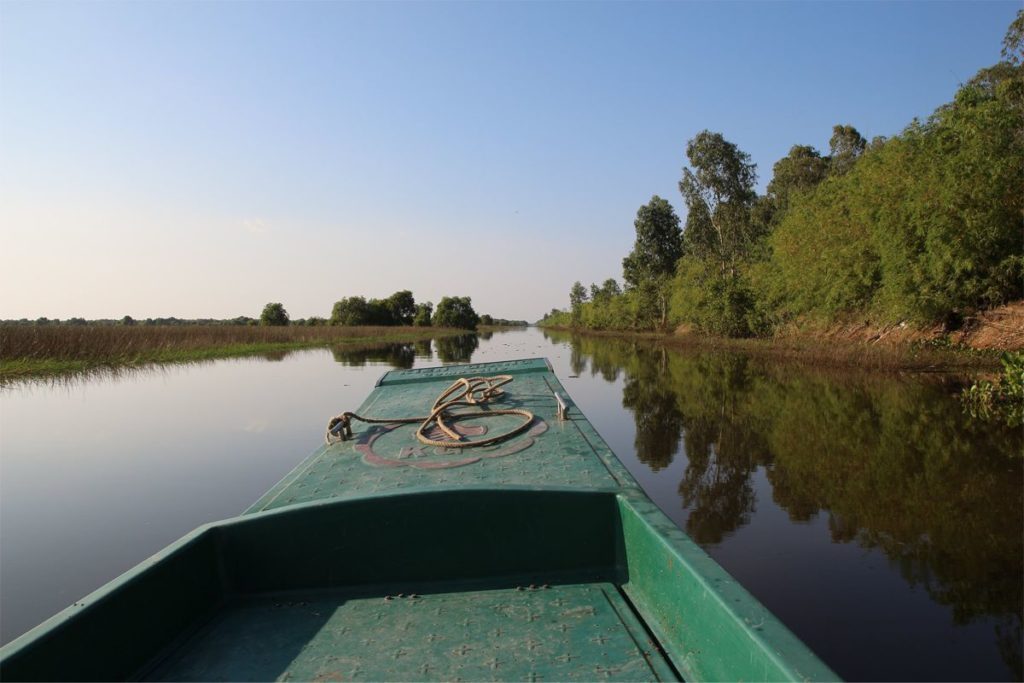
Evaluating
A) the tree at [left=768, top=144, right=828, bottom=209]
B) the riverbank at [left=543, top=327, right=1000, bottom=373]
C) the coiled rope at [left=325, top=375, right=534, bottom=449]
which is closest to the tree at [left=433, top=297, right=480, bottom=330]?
the tree at [left=768, top=144, right=828, bottom=209]

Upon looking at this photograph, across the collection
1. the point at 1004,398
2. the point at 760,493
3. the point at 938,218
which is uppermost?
the point at 938,218

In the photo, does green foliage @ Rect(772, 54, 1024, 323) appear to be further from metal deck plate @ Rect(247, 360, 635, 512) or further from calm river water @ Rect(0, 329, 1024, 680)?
metal deck plate @ Rect(247, 360, 635, 512)

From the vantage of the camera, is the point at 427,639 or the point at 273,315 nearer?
the point at 427,639

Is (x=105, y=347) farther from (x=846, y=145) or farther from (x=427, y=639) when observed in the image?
(x=846, y=145)

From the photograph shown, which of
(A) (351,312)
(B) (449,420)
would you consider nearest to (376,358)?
(B) (449,420)

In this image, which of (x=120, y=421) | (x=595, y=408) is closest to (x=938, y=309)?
(x=595, y=408)

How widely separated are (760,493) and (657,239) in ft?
130

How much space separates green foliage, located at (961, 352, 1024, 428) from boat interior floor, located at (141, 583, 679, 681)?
298 inches

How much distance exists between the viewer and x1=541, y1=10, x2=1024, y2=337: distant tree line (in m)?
13.1

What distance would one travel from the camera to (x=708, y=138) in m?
30.4

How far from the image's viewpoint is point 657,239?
42969 mm

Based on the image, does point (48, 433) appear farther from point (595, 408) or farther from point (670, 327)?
point (670, 327)

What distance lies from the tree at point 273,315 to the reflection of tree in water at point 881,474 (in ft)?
206

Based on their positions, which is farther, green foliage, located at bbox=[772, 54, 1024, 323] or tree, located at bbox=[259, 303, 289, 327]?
tree, located at bbox=[259, 303, 289, 327]
